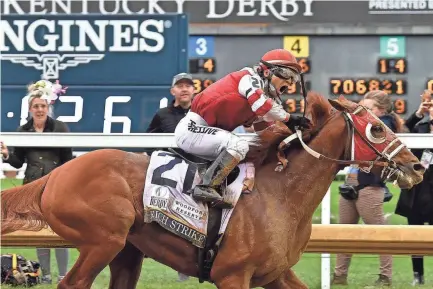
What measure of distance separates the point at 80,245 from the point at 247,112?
4.02ft

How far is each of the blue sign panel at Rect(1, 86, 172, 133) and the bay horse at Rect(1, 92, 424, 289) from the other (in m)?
3.70

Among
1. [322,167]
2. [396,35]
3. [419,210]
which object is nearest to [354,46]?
[396,35]

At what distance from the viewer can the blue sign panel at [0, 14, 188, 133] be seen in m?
10.2

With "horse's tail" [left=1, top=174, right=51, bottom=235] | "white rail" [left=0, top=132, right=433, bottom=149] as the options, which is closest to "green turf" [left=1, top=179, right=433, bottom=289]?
"white rail" [left=0, top=132, right=433, bottom=149]

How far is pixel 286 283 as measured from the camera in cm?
632

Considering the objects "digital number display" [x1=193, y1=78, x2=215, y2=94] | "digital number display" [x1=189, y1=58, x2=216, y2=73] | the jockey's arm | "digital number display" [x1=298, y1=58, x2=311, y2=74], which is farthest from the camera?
"digital number display" [x1=298, y1=58, x2=311, y2=74]

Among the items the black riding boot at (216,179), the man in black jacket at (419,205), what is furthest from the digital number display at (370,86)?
the black riding boot at (216,179)

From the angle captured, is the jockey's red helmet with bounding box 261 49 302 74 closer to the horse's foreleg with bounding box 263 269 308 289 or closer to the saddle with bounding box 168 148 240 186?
the saddle with bounding box 168 148 240 186

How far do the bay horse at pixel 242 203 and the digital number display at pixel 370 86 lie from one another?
27.5 feet

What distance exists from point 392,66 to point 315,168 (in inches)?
354

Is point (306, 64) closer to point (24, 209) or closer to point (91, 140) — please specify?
point (91, 140)

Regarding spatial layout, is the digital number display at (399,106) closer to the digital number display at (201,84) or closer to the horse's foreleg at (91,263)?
the digital number display at (201,84)

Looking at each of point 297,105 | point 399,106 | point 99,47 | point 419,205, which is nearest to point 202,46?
point 297,105

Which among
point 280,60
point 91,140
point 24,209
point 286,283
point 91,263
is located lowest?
point 286,283
